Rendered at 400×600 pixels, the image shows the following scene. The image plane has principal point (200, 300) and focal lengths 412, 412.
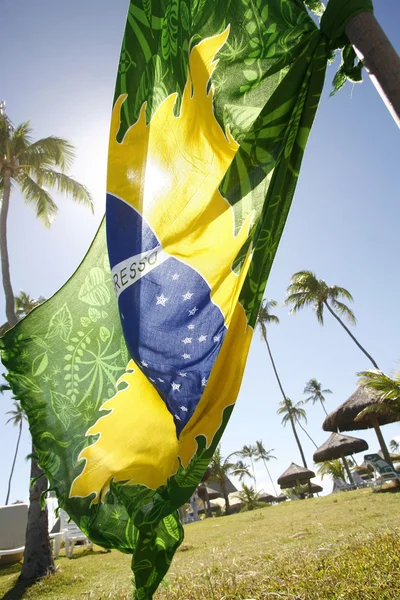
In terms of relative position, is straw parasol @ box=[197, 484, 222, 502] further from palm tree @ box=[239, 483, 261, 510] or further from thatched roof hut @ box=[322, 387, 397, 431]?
thatched roof hut @ box=[322, 387, 397, 431]

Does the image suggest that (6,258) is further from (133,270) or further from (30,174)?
(133,270)

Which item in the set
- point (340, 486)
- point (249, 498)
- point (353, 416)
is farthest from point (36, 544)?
point (249, 498)

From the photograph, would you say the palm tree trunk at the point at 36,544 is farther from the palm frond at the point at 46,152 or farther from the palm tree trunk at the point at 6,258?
the palm frond at the point at 46,152

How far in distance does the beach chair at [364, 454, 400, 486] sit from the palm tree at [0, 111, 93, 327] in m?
12.7

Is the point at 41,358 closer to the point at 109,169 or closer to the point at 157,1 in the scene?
the point at 109,169

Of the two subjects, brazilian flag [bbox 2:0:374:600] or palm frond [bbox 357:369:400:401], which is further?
palm frond [bbox 357:369:400:401]

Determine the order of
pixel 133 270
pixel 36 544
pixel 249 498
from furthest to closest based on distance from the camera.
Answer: pixel 249 498
pixel 36 544
pixel 133 270

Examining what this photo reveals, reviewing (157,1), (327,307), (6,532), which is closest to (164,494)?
(157,1)

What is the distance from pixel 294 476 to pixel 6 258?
21.2m

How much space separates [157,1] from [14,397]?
2635mm

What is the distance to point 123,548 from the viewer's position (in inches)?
77.4

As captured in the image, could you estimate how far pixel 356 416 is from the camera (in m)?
15.2

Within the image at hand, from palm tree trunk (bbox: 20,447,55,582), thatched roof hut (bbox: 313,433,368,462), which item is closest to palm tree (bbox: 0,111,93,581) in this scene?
palm tree trunk (bbox: 20,447,55,582)

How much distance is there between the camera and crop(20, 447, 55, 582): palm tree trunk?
7520mm
